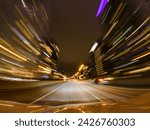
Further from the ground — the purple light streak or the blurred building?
the purple light streak

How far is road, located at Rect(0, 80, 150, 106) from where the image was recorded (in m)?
2.29

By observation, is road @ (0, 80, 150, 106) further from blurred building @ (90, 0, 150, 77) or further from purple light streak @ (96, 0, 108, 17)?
purple light streak @ (96, 0, 108, 17)

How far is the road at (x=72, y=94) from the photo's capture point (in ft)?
7.52

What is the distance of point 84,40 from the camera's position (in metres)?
2.34

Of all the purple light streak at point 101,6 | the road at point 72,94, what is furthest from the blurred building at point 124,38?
the road at point 72,94

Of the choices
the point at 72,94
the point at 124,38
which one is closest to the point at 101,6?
the point at 124,38

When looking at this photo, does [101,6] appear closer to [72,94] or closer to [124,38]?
[124,38]

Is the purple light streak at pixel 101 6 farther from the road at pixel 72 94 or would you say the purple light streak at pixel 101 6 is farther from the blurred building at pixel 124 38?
the road at pixel 72 94

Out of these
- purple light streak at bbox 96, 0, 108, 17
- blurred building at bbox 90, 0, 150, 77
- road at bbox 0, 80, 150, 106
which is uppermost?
purple light streak at bbox 96, 0, 108, 17

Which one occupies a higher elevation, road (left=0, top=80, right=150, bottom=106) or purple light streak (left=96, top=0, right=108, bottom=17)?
purple light streak (left=96, top=0, right=108, bottom=17)

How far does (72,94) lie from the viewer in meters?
2.31

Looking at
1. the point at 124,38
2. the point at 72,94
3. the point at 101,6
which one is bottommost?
the point at 72,94

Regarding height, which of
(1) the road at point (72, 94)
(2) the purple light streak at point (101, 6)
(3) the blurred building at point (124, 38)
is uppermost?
(2) the purple light streak at point (101, 6)

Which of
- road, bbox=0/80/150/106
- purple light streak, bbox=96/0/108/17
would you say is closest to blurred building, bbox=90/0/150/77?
purple light streak, bbox=96/0/108/17
